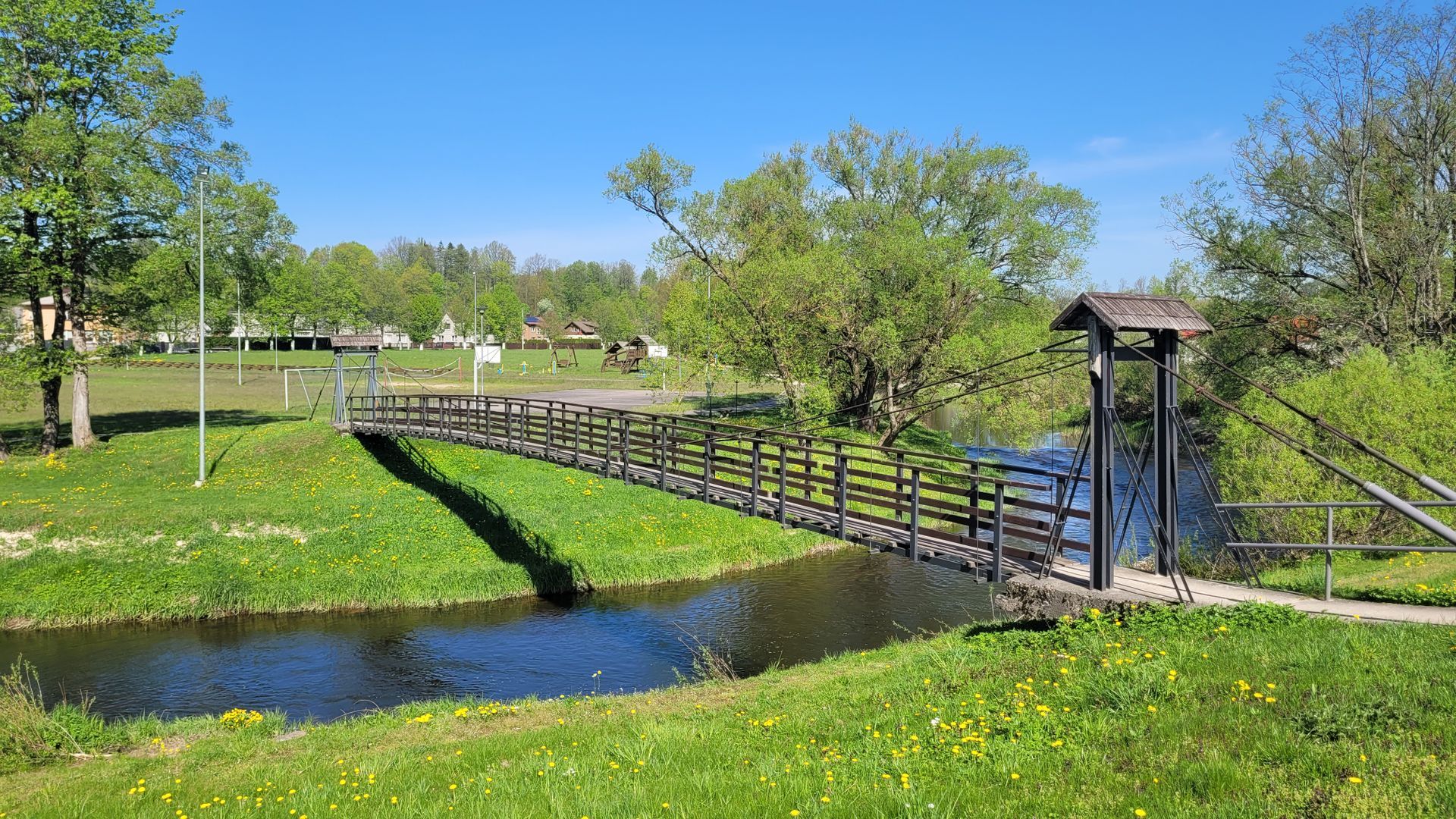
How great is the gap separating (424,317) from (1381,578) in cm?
9203

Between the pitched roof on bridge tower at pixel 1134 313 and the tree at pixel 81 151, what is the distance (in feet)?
86.0

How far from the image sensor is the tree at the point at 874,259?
30469 mm

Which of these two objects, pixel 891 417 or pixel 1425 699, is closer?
pixel 1425 699

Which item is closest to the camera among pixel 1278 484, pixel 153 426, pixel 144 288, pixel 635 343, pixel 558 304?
pixel 1278 484

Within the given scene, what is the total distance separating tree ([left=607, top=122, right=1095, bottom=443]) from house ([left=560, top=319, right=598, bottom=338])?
74.2 metres

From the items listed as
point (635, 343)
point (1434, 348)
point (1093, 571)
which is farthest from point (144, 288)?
point (635, 343)

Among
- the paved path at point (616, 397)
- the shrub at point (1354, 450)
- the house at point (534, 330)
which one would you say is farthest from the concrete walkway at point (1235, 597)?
the house at point (534, 330)

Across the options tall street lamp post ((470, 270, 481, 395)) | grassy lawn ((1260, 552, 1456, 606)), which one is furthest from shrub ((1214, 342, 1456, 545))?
tall street lamp post ((470, 270, 481, 395))

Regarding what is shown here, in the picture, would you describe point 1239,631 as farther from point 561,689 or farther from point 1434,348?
point 1434,348

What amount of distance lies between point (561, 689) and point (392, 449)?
16989mm

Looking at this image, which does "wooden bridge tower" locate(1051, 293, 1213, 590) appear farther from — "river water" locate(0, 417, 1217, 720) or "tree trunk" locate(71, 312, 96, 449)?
"tree trunk" locate(71, 312, 96, 449)

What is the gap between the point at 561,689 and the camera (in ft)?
47.1

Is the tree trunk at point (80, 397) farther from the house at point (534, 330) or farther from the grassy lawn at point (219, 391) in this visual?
the house at point (534, 330)

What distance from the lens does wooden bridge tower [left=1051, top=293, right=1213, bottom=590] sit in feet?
34.2
